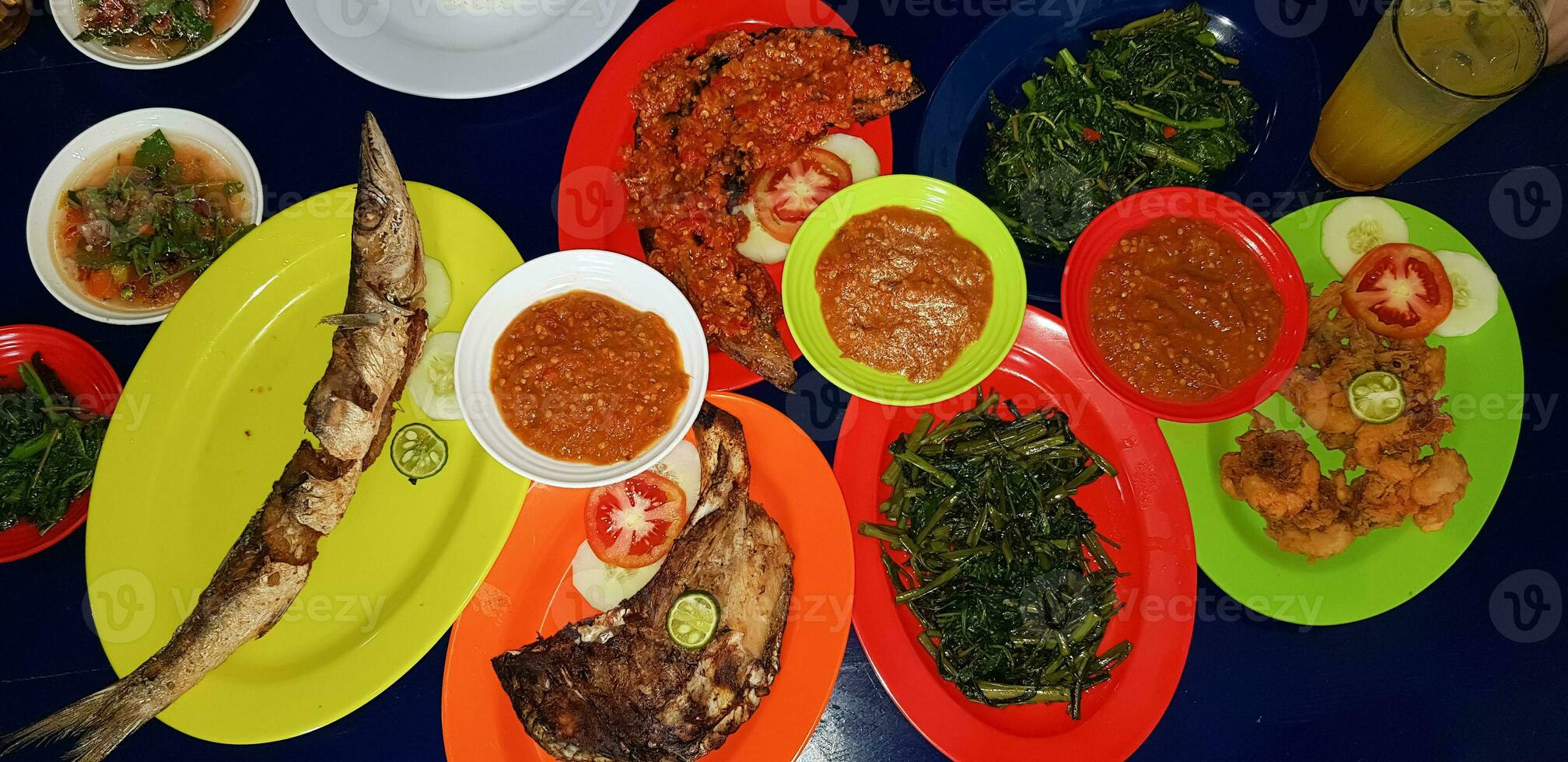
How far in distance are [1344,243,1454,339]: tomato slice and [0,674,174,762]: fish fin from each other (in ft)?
18.2

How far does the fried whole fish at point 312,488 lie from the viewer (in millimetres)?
3389

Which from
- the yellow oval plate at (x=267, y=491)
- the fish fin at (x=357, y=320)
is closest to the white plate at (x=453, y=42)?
the yellow oval plate at (x=267, y=491)

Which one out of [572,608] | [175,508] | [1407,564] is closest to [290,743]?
[175,508]

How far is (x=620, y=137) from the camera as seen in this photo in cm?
408

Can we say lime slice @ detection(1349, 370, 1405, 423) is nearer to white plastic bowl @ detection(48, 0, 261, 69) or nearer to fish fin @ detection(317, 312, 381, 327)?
fish fin @ detection(317, 312, 381, 327)

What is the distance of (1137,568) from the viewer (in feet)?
13.0

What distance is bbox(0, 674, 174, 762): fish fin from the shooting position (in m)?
3.35

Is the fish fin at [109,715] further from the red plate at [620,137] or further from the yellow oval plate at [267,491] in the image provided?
the red plate at [620,137]

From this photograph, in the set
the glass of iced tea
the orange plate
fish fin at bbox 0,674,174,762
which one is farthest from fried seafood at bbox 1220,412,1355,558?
fish fin at bbox 0,674,174,762

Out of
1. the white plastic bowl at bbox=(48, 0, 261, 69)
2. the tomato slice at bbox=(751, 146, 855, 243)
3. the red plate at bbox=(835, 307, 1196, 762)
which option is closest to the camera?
the red plate at bbox=(835, 307, 1196, 762)

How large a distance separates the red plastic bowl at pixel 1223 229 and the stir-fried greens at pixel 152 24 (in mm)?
4549

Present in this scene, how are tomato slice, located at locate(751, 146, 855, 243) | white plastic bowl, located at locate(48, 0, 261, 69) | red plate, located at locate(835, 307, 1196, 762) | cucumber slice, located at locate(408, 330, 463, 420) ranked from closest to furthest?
red plate, located at locate(835, 307, 1196, 762) < cucumber slice, located at locate(408, 330, 463, 420) < tomato slice, located at locate(751, 146, 855, 243) < white plastic bowl, located at locate(48, 0, 261, 69)

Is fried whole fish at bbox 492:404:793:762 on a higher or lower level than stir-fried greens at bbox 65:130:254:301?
lower

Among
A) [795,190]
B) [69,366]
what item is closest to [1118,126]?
[795,190]
